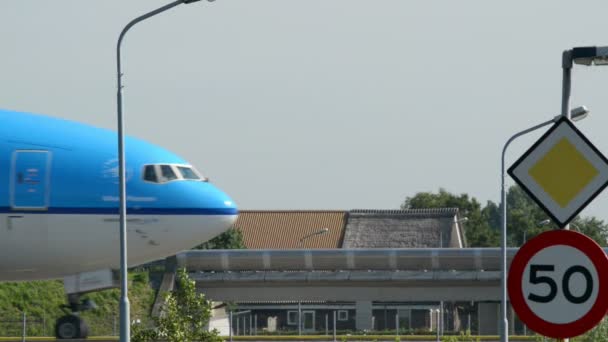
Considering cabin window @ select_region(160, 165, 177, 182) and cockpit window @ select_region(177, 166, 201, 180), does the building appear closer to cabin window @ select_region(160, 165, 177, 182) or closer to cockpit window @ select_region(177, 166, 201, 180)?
cockpit window @ select_region(177, 166, 201, 180)

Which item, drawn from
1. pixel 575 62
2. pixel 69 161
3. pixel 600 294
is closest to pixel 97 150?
pixel 69 161

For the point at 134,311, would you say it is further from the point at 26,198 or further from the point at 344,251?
the point at 26,198

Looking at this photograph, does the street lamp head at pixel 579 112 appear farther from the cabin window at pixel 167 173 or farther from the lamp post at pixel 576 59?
the lamp post at pixel 576 59

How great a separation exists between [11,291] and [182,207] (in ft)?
90.9

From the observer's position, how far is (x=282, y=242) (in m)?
115

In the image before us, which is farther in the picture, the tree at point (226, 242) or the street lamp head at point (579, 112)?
the tree at point (226, 242)

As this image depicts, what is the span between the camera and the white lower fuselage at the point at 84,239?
33781 millimetres

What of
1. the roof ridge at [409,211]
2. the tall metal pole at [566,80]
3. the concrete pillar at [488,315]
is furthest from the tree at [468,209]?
the tall metal pole at [566,80]

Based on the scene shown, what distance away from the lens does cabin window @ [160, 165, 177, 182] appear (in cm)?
3478

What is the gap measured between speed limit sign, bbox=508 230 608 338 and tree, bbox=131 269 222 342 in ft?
80.1

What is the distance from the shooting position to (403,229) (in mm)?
109438

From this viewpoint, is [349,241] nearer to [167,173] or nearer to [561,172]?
[167,173]

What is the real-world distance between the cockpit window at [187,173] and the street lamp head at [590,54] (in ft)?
75.1

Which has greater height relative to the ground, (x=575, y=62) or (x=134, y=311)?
(x=575, y=62)
